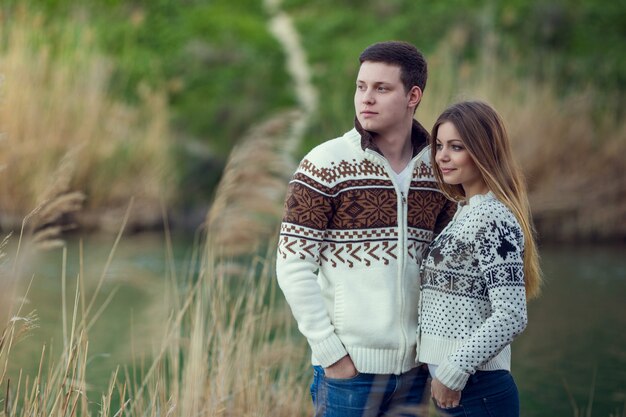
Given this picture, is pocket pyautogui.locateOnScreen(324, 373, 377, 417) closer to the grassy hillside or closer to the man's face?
the man's face

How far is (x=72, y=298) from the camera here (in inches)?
264

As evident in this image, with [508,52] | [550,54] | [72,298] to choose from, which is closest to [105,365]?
[72,298]

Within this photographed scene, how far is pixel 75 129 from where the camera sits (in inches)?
348

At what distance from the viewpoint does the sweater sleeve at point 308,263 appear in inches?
98.7

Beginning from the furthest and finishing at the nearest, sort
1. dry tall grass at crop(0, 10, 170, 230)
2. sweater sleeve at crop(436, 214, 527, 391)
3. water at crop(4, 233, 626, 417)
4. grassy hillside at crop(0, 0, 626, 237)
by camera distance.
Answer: grassy hillside at crop(0, 0, 626, 237) → dry tall grass at crop(0, 10, 170, 230) → water at crop(4, 233, 626, 417) → sweater sleeve at crop(436, 214, 527, 391)

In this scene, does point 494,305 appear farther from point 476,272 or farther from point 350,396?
point 350,396

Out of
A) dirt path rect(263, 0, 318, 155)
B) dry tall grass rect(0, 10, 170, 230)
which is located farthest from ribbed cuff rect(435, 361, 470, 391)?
dirt path rect(263, 0, 318, 155)

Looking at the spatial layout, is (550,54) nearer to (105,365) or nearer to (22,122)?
(22,122)

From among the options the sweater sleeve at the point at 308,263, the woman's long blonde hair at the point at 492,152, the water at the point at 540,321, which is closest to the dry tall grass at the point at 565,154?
the water at the point at 540,321

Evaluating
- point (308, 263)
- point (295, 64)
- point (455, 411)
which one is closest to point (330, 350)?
point (308, 263)

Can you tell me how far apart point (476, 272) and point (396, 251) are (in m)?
0.20

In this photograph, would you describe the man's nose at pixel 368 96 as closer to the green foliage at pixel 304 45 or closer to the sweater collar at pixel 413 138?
the sweater collar at pixel 413 138

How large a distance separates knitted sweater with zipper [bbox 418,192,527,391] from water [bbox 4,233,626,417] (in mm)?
1697

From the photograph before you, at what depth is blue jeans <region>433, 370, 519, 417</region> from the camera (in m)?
2.51
